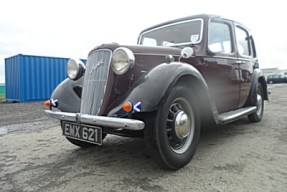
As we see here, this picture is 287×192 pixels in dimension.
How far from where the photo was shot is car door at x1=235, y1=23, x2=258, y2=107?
446 cm

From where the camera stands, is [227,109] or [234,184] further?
[227,109]

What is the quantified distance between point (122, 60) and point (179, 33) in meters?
1.62

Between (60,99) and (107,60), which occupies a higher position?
(107,60)

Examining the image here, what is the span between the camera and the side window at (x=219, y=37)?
3.74 meters

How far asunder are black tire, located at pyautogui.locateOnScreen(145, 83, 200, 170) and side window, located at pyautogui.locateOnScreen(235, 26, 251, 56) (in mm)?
2240

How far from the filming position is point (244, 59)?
4562mm

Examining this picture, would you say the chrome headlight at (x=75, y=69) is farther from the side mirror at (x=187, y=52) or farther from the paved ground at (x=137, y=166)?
the side mirror at (x=187, y=52)

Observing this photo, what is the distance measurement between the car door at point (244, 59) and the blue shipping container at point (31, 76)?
9.93m

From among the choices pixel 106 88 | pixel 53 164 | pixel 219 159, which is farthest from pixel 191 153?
pixel 53 164

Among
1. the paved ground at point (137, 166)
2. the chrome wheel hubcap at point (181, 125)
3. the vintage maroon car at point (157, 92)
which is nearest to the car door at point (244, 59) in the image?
the vintage maroon car at point (157, 92)

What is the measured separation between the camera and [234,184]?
221 cm

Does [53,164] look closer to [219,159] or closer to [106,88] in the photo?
[106,88]

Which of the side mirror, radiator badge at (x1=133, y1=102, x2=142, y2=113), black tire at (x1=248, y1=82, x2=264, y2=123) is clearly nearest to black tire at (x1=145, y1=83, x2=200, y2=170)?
radiator badge at (x1=133, y1=102, x2=142, y2=113)

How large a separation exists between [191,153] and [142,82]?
40.2 inches
